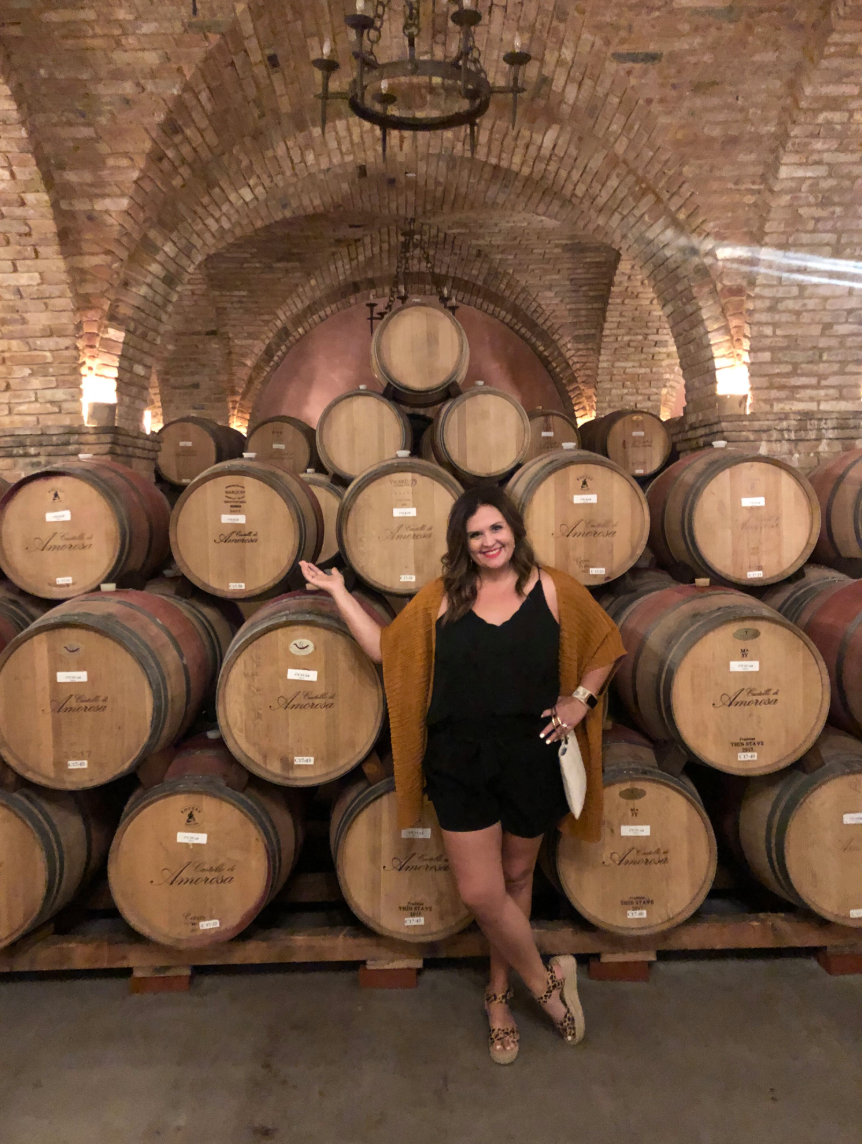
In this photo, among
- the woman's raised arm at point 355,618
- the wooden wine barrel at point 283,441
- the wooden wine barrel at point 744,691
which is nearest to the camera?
the woman's raised arm at point 355,618

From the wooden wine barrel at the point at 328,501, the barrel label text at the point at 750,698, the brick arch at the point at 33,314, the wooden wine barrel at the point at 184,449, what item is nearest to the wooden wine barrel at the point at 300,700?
the barrel label text at the point at 750,698

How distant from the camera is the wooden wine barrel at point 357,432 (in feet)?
13.5

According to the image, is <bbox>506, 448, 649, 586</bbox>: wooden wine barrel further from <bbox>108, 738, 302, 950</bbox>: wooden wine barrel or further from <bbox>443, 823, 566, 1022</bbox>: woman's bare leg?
<bbox>108, 738, 302, 950</bbox>: wooden wine barrel

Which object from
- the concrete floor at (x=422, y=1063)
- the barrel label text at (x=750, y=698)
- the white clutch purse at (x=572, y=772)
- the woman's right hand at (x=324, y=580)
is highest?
the woman's right hand at (x=324, y=580)

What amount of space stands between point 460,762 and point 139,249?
17.6 ft

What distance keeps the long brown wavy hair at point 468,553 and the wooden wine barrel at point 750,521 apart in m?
1.21

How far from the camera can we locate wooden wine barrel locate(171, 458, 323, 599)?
2.84 metres

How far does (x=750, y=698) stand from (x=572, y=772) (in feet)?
2.61

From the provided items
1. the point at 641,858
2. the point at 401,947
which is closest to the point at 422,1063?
the point at 401,947

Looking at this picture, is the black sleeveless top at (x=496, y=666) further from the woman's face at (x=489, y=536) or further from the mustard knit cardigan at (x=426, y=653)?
the woman's face at (x=489, y=536)

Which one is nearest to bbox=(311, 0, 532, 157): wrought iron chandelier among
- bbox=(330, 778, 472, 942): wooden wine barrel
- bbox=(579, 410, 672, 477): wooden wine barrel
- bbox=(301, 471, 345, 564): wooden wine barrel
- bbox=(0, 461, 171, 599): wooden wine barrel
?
bbox=(301, 471, 345, 564): wooden wine barrel

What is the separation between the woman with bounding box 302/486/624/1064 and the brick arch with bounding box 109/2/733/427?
4621 mm

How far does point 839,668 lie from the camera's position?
8.51 ft

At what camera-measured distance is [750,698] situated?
2383 millimetres
